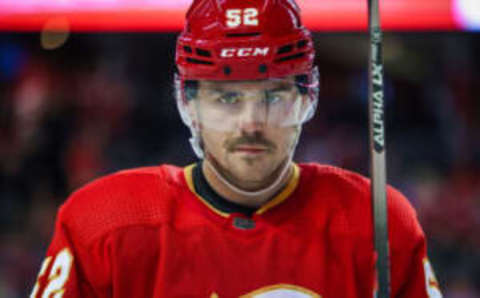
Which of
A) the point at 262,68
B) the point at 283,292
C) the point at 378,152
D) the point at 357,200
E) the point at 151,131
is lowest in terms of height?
the point at 151,131

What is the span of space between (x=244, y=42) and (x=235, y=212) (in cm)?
32

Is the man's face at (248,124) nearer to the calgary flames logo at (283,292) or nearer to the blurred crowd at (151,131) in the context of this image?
the calgary flames logo at (283,292)

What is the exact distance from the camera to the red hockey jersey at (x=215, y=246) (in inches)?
54.9

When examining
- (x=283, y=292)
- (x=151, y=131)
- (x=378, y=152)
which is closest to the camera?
(x=378, y=152)

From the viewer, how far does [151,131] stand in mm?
3502

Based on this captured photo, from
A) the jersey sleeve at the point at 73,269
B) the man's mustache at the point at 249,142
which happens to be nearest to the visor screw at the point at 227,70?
the man's mustache at the point at 249,142

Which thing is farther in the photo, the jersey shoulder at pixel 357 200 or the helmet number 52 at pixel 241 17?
the jersey shoulder at pixel 357 200

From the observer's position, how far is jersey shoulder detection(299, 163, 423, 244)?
146 centimetres

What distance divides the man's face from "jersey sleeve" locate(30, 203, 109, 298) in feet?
0.89

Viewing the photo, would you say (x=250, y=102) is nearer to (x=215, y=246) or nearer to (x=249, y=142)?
(x=249, y=142)

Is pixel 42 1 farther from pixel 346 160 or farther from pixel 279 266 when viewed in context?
pixel 279 266

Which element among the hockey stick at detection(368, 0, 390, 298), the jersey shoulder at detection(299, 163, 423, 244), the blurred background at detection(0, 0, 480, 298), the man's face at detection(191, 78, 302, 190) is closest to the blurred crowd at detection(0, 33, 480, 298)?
the blurred background at detection(0, 0, 480, 298)

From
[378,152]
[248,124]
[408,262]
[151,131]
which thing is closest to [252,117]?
[248,124]

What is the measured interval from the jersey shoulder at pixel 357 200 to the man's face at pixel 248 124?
0.13 meters
